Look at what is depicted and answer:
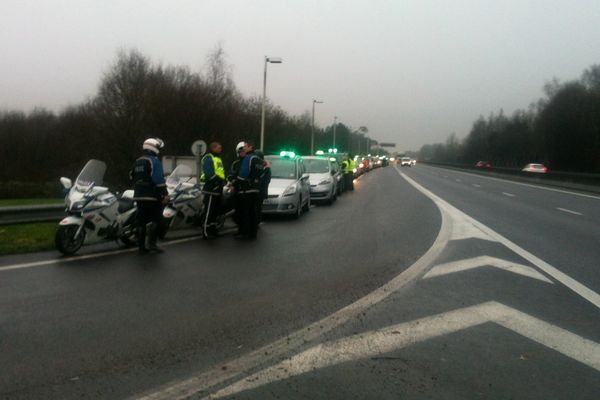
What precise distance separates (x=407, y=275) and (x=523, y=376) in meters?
→ 3.93

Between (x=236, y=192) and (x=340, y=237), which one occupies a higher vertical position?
(x=236, y=192)

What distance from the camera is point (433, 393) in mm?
4562

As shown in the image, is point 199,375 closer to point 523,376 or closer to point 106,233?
point 523,376

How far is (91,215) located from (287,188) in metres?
7.71

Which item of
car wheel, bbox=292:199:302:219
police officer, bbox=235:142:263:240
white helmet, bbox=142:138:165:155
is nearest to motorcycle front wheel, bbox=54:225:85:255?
white helmet, bbox=142:138:165:155

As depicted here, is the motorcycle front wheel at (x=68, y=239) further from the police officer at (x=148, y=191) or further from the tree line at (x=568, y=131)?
the tree line at (x=568, y=131)

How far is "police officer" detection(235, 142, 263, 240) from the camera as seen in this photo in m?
12.9

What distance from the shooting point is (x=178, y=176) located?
43.7 ft

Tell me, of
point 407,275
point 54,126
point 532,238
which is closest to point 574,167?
point 54,126

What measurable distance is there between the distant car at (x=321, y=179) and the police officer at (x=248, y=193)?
9365 millimetres

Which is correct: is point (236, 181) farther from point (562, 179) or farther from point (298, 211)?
point (562, 179)

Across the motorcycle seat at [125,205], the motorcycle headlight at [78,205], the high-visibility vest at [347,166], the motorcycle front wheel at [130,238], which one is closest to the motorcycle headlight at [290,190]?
the motorcycle front wheel at [130,238]

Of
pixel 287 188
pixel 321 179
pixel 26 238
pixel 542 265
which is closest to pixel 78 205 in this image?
pixel 26 238

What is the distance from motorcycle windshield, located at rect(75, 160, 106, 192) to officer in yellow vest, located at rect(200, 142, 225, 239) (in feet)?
8.20
